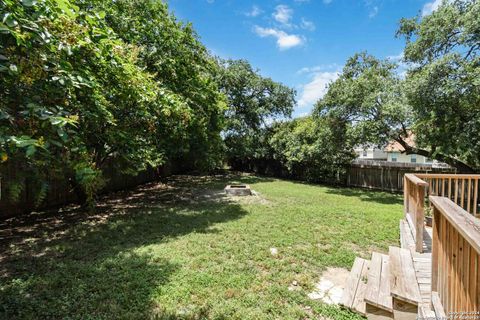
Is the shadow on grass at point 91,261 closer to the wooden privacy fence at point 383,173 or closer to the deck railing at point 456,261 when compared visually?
the deck railing at point 456,261

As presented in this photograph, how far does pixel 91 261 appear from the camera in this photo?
12.5ft

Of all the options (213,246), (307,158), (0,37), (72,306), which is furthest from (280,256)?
(307,158)

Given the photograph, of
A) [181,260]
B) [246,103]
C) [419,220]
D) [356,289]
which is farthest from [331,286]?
[246,103]

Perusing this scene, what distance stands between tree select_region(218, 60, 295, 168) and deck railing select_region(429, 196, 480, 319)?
52.7 ft

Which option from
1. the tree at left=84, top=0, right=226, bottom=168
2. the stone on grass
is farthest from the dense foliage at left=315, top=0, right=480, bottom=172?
the stone on grass

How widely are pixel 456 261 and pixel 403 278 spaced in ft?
Answer: 3.78

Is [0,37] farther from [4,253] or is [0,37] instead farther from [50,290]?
[4,253]

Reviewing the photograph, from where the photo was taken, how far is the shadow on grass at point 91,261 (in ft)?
8.82

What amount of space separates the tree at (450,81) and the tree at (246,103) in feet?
38.4

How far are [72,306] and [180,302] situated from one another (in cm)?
113

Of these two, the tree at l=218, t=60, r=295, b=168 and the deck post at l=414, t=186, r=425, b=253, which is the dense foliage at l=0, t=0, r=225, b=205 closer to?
the deck post at l=414, t=186, r=425, b=253

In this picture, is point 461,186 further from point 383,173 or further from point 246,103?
point 246,103

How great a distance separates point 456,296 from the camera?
1.74 metres

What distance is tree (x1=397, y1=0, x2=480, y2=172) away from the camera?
6520 millimetres
